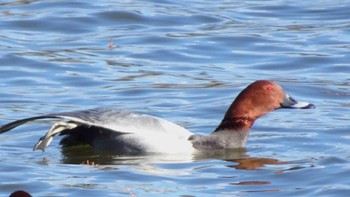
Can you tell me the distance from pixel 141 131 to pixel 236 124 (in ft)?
2.95

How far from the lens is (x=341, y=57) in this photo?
15273mm

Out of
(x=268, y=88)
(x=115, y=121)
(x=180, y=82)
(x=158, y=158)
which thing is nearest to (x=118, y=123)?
(x=115, y=121)

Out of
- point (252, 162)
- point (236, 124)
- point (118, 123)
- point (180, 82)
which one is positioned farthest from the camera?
point (180, 82)

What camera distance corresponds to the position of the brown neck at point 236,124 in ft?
36.3

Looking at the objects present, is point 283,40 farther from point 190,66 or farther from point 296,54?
point 190,66

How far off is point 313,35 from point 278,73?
2.30 m

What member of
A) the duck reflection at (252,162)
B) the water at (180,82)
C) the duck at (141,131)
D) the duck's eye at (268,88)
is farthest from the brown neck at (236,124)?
the duck reflection at (252,162)

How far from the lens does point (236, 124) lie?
11078 millimetres

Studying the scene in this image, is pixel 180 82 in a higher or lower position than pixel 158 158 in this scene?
higher

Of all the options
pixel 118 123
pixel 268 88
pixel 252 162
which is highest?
pixel 268 88

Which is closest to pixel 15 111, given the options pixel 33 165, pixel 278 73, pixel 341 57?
pixel 33 165

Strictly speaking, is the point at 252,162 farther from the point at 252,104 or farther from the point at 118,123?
the point at 118,123

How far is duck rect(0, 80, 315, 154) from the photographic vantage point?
1067 centimetres

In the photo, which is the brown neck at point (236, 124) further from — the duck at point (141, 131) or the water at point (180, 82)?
the water at point (180, 82)
